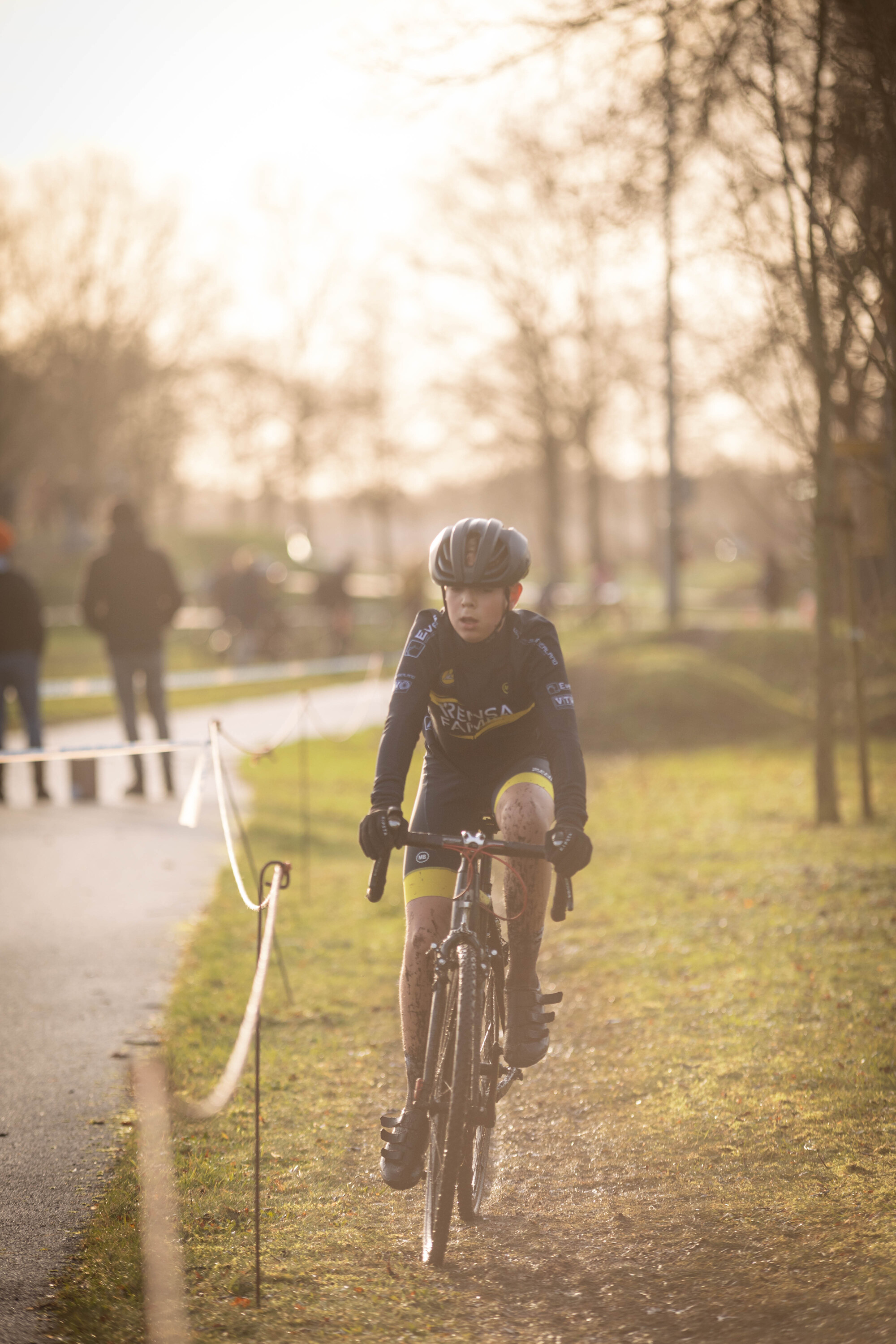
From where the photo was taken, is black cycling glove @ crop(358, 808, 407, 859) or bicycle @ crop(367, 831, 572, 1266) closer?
bicycle @ crop(367, 831, 572, 1266)

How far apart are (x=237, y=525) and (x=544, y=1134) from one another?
189 ft

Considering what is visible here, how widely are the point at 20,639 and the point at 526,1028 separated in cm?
876

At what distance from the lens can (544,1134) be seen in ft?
16.5

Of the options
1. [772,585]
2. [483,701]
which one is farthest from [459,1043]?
[772,585]

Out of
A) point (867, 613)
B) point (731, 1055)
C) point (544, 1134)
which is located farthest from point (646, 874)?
point (544, 1134)

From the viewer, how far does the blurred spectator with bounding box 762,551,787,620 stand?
121 ft

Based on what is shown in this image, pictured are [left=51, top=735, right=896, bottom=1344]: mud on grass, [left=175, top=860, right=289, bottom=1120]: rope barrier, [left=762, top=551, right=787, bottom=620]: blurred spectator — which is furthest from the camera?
[left=762, top=551, right=787, bottom=620]: blurred spectator

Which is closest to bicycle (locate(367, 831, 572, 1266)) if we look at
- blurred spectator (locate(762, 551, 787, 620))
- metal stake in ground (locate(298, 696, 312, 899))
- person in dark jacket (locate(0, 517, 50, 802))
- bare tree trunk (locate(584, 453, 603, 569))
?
metal stake in ground (locate(298, 696, 312, 899))

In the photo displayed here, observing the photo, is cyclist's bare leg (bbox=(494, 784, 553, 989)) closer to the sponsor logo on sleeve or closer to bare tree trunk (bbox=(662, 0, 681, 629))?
the sponsor logo on sleeve

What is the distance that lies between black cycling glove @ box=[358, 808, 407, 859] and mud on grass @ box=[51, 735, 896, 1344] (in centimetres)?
117

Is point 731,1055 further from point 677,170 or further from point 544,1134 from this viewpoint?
point 677,170

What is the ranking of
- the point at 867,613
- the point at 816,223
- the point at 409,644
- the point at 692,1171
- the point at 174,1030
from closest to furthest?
1. the point at 409,644
2. the point at 692,1171
3. the point at 174,1030
4. the point at 816,223
5. the point at 867,613

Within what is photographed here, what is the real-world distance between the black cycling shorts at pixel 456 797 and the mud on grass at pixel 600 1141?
3.63ft

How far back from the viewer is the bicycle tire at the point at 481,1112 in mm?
3916
